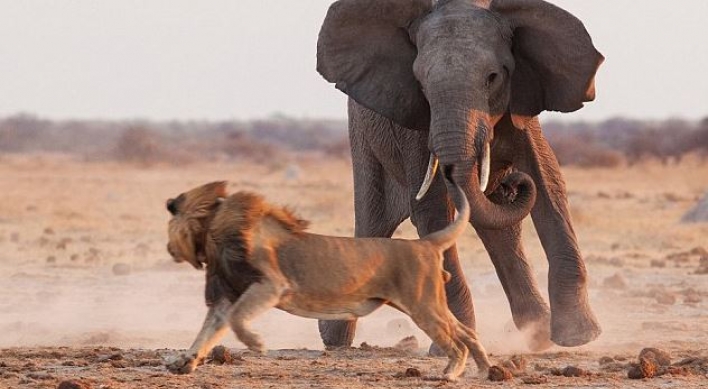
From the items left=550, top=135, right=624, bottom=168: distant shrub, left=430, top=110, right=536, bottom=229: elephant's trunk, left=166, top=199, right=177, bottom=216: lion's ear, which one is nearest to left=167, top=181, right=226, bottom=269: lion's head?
left=166, top=199, right=177, bottom=216: lion's ear

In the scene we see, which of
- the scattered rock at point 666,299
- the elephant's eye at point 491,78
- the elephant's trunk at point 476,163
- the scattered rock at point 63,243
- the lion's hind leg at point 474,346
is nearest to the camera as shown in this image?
the lion's hind leg at point 474,346

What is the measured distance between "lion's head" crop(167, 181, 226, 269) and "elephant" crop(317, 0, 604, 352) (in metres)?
2.11

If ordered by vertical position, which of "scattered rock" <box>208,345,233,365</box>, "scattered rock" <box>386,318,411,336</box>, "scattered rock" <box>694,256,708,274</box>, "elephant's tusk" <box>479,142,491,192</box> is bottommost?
"scattered rock" <box>694,256,708,274</box>

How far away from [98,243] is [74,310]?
273 inches

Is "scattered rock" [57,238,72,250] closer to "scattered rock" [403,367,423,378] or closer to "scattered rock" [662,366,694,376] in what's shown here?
"scattered rock" [403,367,423,378]

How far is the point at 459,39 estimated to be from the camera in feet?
31.7

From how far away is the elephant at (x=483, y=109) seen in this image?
9539 millimetres

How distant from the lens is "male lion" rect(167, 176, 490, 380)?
7605mm

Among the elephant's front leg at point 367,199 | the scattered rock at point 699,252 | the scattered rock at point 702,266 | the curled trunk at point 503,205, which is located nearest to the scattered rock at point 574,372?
the curled trunk at point 503,205

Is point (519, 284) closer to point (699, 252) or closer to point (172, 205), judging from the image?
point (172, 205)

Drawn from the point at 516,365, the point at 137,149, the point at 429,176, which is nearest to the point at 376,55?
the point at 429,176

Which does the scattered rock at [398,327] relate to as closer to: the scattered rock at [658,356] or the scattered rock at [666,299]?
the scattered rock at [666,299]

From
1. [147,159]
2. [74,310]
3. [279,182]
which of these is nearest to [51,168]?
[147,159]

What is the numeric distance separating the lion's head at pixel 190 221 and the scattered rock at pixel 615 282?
830 cm
